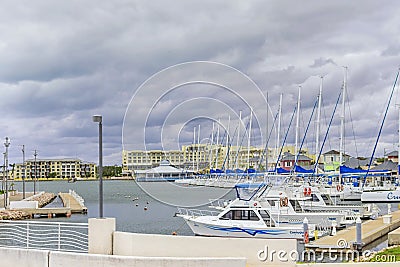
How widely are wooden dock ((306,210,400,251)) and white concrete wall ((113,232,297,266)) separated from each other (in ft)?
43.6

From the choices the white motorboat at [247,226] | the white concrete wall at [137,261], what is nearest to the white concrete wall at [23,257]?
the white concrete wall at [137,261]

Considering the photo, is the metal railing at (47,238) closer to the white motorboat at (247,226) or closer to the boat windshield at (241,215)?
the white motorboat at (247,226)

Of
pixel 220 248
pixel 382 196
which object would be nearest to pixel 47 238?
pixel 220 248

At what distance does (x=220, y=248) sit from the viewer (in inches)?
669

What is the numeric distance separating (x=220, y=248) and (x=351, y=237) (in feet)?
58.0

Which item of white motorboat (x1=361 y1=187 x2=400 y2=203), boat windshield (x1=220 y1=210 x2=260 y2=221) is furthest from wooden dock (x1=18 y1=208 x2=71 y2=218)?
white motorboat (x1=361 y1=187 x2=400 y2=203)

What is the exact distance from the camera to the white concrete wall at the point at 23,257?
18516 millimetres

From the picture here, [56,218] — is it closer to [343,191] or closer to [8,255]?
[343,191]

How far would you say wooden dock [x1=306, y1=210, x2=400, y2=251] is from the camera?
2967 cm

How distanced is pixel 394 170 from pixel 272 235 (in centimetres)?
7570

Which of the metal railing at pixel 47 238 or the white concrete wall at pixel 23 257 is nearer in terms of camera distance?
the white concrete wall at pixel 23 257

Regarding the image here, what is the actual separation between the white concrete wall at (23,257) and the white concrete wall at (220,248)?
3.17 meters

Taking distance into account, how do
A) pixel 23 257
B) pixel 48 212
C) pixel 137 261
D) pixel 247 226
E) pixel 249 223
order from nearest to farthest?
pixel 137 261 < pixel 23 257 < pixel 247 226 < pixel 249 223 < pixel 48 212

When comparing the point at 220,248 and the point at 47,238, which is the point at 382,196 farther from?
the point at 220,248
